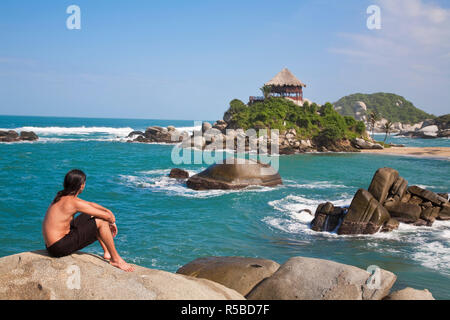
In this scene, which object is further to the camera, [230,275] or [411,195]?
[411,195]

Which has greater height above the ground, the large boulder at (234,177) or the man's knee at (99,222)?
the man's knee at (99,222)

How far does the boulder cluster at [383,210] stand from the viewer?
49.1 feet

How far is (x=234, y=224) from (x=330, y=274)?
33.5ft

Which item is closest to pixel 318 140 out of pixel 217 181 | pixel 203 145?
pixel 203 145

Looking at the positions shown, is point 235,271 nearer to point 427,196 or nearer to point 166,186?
point 427,196

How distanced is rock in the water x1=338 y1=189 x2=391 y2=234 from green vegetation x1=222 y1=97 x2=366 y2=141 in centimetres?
4377

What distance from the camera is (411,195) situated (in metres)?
17.4

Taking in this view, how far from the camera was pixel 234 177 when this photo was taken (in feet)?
78.0

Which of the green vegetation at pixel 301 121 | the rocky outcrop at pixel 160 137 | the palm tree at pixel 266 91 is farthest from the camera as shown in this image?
the palm tree at pixel 266 91

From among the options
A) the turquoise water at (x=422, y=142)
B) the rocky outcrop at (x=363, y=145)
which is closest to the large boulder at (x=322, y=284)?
the rocky outcrop at (x=363, y=145)

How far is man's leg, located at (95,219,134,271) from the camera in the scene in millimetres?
5830

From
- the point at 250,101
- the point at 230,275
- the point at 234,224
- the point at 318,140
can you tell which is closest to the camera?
the point at 230,275

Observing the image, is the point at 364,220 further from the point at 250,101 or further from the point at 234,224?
the point at 250,101

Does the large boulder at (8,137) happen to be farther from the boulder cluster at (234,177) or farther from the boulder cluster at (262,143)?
the boulder cluster at (234,177)
